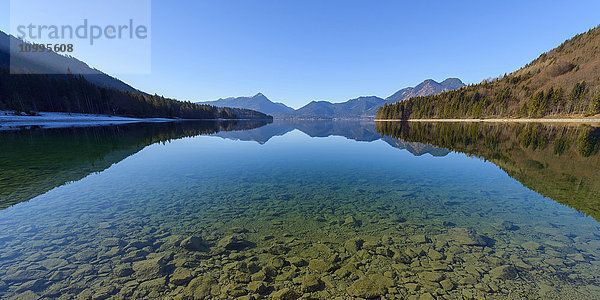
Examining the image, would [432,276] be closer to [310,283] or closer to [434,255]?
[434,255]

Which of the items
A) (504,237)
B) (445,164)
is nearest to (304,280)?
(504,237)

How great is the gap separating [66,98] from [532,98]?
244 meters

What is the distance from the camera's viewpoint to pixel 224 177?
19141 millimetres

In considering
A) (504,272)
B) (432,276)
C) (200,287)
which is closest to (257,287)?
(200,287)

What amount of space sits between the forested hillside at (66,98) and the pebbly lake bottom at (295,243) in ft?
412

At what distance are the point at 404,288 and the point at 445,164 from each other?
2216cm

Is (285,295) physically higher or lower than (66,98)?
lower

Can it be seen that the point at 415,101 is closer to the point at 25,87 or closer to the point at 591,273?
the point at 591,273

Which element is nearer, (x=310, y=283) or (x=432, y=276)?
(x=310, y=283)

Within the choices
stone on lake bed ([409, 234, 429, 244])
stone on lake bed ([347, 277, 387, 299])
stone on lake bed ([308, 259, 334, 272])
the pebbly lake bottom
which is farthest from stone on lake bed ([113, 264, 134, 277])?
stone on lake bed ([409, 234, 429, 244])

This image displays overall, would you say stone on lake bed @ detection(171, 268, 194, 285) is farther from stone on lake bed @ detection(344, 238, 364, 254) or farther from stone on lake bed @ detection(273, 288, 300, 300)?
stone on lake bed @ detection(344, 238, 364, 254)

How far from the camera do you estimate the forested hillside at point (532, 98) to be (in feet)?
334

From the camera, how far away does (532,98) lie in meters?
113

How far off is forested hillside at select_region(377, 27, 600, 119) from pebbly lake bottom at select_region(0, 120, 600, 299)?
135 m
